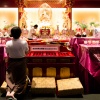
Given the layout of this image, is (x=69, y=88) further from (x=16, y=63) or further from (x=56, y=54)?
(x=16, y=63)

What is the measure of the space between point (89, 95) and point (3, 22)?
3.30 metres

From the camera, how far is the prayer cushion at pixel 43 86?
3.45m

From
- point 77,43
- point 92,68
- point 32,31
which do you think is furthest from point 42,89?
point 32,31

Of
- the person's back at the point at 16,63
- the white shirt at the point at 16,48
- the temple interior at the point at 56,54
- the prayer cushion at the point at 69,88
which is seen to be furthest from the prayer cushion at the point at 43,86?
the white shirt at the point at 16,48

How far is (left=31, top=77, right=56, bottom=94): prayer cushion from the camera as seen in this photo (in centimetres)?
345

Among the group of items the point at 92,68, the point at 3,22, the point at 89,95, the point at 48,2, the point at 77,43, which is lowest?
the point at 89,95

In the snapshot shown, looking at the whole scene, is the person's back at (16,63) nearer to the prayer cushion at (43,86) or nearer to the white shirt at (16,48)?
the white shirt at (16,48)

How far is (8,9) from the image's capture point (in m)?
6.16

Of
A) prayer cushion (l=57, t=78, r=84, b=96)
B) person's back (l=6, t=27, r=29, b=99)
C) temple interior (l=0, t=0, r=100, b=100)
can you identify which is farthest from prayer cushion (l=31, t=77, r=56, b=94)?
person's back (l=6, t=27, r=29, b=99)

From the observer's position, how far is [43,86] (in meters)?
3.48

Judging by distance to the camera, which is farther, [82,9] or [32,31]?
[82,9]

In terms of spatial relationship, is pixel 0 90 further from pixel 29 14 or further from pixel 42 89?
pixel 29 14

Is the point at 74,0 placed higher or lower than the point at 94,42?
higher

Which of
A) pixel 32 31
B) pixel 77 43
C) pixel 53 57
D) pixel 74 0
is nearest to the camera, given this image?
pixel 53 57
